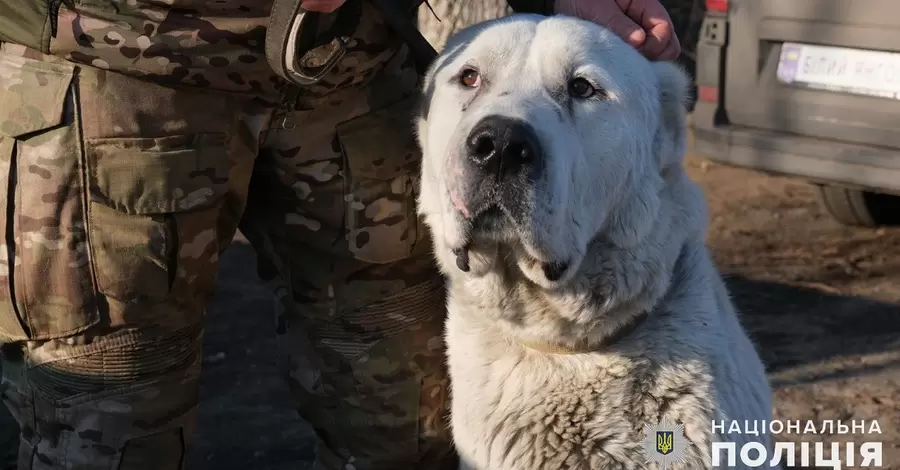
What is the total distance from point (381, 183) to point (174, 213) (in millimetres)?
583

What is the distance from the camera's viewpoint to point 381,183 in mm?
2836

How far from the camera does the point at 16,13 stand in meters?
2.36

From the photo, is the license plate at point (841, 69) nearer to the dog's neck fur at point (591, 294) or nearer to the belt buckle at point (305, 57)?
the dog's neck fur at point (591, 294)

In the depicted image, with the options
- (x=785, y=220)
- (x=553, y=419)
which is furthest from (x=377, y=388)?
(x=785, y=220)

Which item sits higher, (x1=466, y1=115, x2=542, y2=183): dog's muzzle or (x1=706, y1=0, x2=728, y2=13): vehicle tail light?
(x1=466, y1=115, x2=542, y2=183): dog's muzzle

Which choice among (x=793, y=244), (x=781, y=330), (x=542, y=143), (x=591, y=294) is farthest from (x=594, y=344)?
(x=793, y=244)

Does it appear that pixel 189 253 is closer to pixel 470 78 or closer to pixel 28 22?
pixel 28 22

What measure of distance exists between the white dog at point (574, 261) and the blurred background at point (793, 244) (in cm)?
168

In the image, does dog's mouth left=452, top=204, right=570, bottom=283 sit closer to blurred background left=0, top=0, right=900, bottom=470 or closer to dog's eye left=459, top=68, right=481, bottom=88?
dog's eye left=459, top=68, right=481, bottom=88

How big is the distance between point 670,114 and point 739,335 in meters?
0.61

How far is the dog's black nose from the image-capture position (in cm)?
231

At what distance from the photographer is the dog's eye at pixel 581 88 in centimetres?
263

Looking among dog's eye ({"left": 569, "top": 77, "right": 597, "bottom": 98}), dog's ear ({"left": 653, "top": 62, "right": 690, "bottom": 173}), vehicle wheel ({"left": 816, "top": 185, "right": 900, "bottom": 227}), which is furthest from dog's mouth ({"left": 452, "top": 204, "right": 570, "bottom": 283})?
vehicle wheel ({"left": 816, "top": 185, "right": 900, "bottom": 227})

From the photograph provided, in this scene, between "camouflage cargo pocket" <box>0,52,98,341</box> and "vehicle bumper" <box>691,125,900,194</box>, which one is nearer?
"camouflage cargo pocket" <box>0,52,98,341</box>
